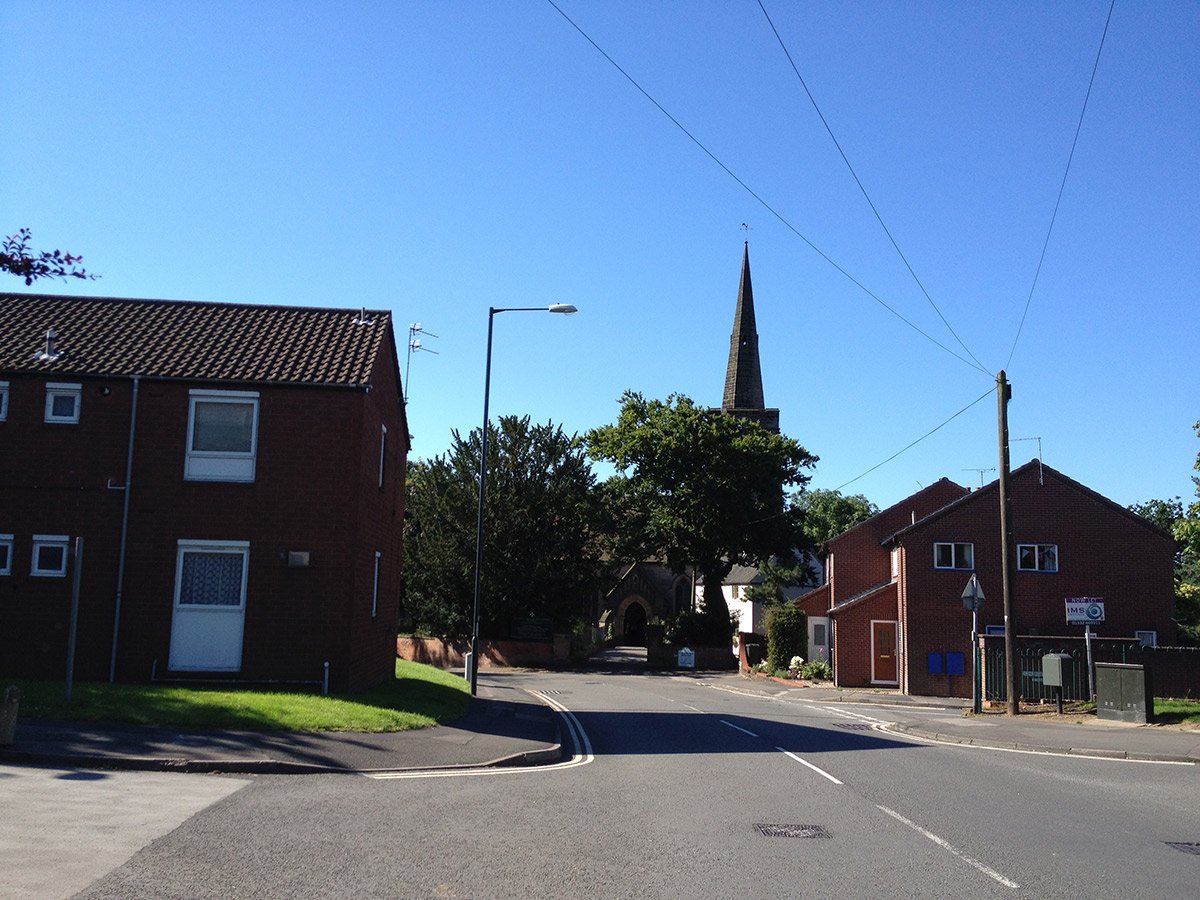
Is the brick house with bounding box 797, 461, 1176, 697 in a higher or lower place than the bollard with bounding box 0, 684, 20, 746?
higher

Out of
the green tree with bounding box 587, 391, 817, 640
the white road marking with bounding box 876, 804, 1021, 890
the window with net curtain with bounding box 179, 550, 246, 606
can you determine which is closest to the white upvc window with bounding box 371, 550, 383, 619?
the window with net curtain with bounding box 179, 550, 246, 606

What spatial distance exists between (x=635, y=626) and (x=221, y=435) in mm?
60545

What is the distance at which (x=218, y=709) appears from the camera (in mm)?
15219

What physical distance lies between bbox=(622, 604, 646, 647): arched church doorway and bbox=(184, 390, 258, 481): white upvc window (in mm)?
59032

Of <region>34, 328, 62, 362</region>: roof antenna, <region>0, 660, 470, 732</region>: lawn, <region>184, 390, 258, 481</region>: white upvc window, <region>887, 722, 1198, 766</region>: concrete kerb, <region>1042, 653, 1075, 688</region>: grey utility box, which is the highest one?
<region>34, 328, 62, 362</region>: roof antenna

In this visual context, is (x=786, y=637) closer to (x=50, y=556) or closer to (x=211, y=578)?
(x=211, y=578)

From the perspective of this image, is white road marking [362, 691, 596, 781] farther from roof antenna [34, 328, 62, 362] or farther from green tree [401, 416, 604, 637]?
green tree [401, 416, 604, 637]

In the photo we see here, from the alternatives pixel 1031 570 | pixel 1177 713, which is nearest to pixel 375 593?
pixel 1177 713

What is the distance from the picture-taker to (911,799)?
11422mm

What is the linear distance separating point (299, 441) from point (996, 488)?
2434cm

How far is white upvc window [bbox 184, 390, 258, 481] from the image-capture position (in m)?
18.8

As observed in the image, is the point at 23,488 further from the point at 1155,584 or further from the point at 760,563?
the point at 760,563

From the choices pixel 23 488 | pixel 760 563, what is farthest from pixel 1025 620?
pixel 23 488

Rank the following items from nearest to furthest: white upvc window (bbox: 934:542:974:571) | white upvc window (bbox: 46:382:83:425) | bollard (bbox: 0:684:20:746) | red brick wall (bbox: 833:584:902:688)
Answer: bollard (bbox: 0:684:20:746)
white upvc window (bbox: 46:382:83:425)
white upvc window (bbox: 934:542:974:571)
red brick wall (bbox: 833:584:902:688)
